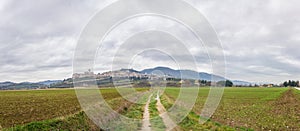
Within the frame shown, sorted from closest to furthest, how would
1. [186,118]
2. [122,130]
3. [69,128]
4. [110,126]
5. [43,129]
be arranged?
[43,129], [69,128], [122,130], [110,126], [186,118]

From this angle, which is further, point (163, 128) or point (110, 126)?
point (110, 126)

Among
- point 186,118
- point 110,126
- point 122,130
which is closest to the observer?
point 122,130

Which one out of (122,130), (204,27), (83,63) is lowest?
(122,130)

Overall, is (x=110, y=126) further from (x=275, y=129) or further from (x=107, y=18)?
(x=275, y=129)

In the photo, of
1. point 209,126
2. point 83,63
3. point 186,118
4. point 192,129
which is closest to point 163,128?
point 192,129

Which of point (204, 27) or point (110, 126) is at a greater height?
point (204, 27)

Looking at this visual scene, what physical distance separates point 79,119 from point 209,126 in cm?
730

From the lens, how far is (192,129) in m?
15.4

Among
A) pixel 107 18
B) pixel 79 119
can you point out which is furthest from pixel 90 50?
pixel 79 119

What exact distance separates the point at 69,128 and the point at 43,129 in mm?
1484

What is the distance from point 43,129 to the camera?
12.5 metres

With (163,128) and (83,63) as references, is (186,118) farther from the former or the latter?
(83,63)

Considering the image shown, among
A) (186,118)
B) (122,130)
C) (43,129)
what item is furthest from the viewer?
(186,118)

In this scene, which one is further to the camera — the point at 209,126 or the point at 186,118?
the point at 186,118
